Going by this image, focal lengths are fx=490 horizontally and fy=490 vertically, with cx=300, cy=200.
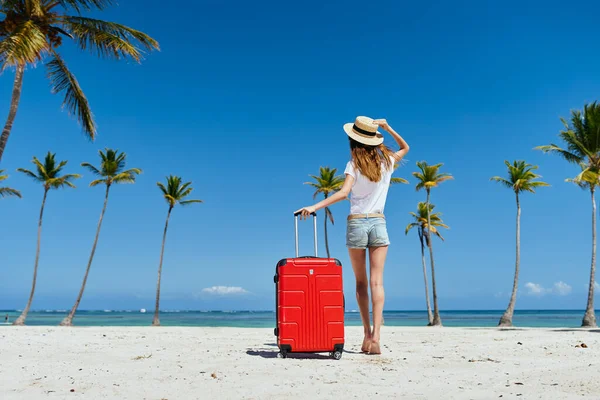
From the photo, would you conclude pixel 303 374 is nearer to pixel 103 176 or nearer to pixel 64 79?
pixel 64 79

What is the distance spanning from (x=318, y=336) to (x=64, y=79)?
11961 millimetres

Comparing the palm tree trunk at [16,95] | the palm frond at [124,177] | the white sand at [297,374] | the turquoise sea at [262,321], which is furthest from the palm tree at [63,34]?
the turquoise sea at [262,321]

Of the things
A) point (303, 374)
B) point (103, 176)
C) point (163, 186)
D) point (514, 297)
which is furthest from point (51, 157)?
point (303, 374)

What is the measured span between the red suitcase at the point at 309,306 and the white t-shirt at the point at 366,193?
0.68 m

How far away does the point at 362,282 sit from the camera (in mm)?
5617

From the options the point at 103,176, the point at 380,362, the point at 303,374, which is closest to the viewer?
the point at 303,374

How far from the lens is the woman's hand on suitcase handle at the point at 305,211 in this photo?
5.08 m

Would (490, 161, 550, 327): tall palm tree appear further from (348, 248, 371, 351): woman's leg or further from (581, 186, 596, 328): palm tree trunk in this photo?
(348, 248, 371, 351): woman's leg

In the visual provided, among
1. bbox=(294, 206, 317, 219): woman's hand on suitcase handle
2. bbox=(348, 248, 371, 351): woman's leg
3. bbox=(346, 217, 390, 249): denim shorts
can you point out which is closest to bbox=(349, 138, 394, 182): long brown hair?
bbox=(346, 217, 390, 249): denim shorts

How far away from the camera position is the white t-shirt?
5.40 meters

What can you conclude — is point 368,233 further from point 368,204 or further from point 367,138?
point 367,138

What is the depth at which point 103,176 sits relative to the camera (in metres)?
30.2

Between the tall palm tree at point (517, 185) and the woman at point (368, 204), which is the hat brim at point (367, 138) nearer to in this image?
the woman at point (368, 204)

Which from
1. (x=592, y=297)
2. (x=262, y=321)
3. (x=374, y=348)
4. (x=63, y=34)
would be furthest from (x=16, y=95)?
(x=262, y=321)
